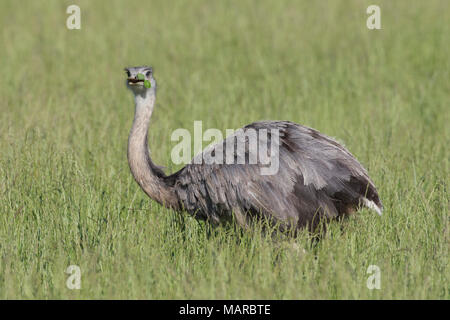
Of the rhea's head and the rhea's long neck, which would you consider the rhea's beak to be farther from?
the rhea's long neck

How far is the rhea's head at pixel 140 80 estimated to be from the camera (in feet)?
18.7

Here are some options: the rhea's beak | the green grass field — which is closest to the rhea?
the rhea's beak

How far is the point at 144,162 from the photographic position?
581 cm

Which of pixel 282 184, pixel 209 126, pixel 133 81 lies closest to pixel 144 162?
pixel 133 81

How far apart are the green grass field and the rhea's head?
875mm

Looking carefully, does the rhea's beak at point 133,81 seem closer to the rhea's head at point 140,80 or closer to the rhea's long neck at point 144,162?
the rhea's head at point 140,80

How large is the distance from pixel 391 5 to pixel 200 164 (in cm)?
821

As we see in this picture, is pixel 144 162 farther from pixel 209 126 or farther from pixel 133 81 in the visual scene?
pixel 209 126

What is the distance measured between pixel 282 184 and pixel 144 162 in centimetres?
113

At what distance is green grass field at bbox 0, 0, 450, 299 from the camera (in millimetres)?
4840

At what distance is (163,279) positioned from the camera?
4.76 meters

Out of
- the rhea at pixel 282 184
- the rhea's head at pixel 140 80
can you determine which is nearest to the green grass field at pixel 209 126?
the rhea at pixel 282 184

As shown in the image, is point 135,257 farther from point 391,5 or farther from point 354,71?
point 391,5
